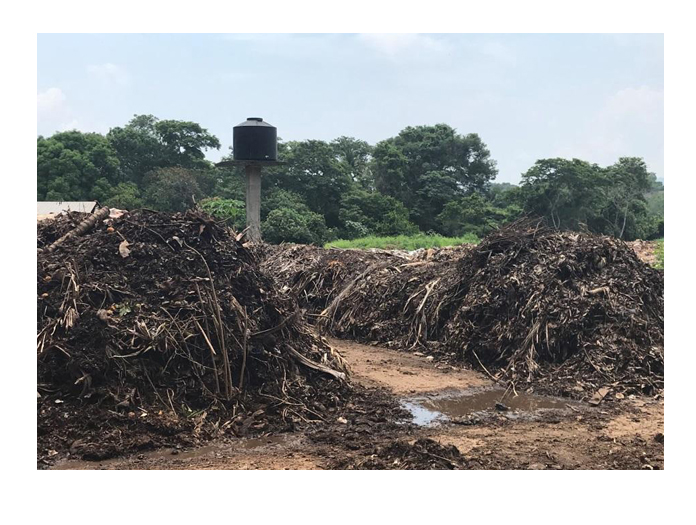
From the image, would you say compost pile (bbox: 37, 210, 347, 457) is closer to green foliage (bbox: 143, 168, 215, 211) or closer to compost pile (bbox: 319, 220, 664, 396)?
compost pile (bbox: 319, 220, 664, 396)

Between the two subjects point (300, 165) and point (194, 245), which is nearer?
point (194, 245)

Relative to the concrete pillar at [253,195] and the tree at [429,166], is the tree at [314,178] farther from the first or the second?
the concrete pillar at [253,195]

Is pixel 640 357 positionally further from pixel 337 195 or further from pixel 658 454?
pixel 337 195

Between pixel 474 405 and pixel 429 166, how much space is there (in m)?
29.7

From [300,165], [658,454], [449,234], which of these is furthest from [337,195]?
[658,454]

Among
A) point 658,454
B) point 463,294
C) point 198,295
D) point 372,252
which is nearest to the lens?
point 658,454

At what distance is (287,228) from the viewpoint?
2745cm

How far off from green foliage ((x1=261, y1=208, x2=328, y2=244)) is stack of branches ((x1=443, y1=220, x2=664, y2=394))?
1741cm

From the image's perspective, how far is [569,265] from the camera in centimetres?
934

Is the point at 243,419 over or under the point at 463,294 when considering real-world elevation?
under

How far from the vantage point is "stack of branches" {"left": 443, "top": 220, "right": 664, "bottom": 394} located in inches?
321

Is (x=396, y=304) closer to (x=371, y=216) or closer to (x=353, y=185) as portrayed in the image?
(x=371, y=216)

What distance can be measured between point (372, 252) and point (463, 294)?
5.12 m

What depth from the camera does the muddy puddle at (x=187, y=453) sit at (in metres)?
5.06
